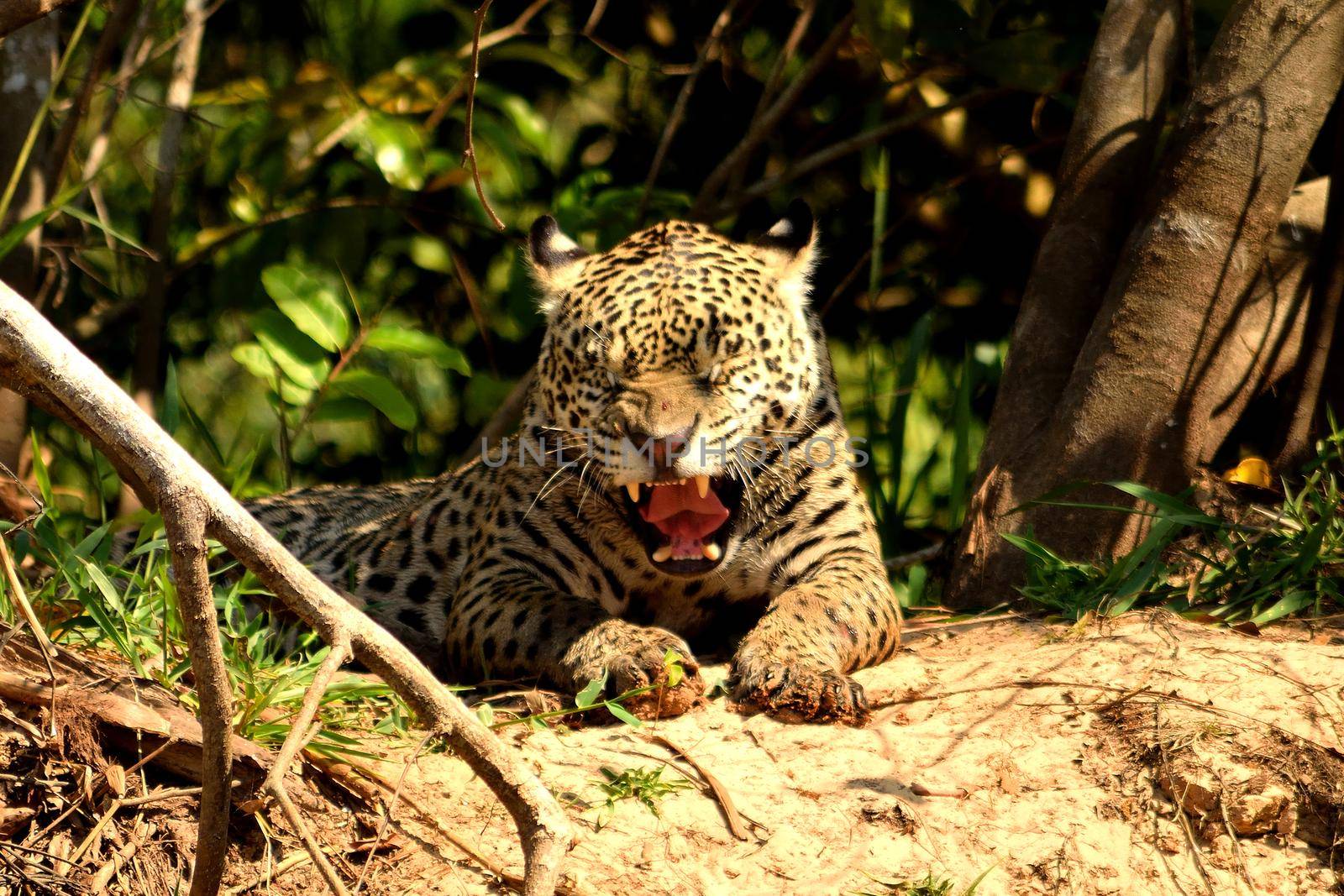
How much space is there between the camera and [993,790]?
3.88 meters

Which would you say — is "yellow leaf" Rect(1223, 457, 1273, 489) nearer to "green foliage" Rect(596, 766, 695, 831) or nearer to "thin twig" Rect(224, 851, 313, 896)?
"green foliage" Rect(596, 766, 695, 831)

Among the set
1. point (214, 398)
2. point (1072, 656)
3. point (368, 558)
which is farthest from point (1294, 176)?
point (214, 398)

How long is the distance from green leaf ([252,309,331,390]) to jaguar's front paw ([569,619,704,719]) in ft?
8.11

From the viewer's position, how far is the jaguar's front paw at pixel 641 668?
4.32 metres

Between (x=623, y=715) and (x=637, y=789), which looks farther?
(x=623, y=715)

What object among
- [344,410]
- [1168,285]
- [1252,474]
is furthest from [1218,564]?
[344,410]

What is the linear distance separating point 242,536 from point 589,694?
176 cm

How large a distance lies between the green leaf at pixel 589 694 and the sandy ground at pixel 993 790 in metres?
0.09

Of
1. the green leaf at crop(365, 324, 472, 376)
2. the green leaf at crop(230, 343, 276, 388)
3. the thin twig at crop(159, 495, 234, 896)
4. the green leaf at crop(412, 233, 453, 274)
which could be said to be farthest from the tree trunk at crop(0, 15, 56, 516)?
the thin twig at crop(159, 495, 234, 896)

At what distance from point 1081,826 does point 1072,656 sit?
0.78m

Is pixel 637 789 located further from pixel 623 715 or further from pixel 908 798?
pixel 908 798

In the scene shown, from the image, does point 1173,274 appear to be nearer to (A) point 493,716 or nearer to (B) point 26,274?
(A) point 493,716

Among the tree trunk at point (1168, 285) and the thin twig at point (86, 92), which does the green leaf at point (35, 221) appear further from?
the tree trunk at point (1168, 285)

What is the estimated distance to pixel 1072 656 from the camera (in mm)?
4453
